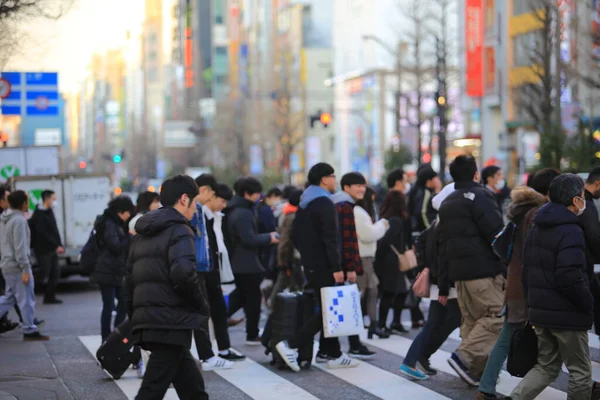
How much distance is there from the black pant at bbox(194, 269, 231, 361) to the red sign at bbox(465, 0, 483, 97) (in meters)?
49.6

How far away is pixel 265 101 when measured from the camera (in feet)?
295

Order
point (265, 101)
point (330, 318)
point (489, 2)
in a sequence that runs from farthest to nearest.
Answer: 1. point (265, 101)
2. point (489, 2)
3. point (330, 318)

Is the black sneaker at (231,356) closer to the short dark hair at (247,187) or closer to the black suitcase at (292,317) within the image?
the black suitcase at (292,317)

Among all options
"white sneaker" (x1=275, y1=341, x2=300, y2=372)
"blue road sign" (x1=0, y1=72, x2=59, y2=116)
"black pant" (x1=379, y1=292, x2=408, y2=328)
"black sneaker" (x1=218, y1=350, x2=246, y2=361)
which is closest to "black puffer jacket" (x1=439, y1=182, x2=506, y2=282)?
"white sneaker" (x1=275, y1=341, x2=300, y2=372)

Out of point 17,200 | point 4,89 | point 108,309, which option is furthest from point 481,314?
point 4,89

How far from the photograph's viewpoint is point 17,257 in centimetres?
1380

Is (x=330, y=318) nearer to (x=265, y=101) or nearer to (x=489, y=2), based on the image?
(x=489, y=2)

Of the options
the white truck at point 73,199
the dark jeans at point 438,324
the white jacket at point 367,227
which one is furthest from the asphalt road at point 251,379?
the white truck at point 73,199

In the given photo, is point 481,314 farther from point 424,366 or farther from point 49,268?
point 49,268

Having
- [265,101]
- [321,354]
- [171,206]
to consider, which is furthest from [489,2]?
[171,206]

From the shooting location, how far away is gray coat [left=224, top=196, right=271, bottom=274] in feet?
42.2

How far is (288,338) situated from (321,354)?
499 mm

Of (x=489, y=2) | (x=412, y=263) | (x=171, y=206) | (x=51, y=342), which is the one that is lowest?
(x=51, y=342)

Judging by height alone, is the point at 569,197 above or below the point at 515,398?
above
